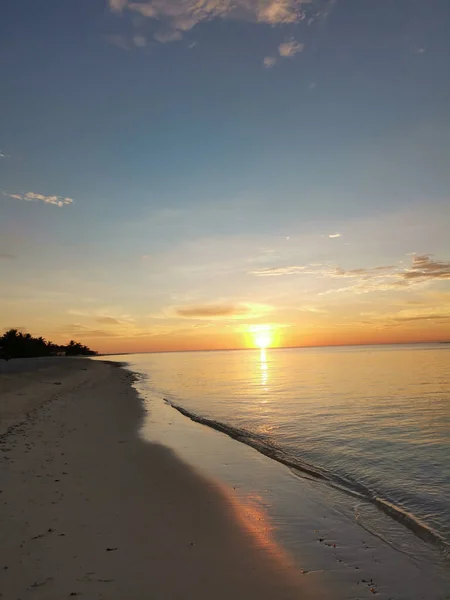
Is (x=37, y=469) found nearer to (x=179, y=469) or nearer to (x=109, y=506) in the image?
(x=109, y=506)

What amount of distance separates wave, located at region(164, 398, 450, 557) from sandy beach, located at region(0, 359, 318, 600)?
391 cm

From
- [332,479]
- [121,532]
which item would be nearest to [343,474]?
[332,479]

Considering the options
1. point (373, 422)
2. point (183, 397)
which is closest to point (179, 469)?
point (373, 422)

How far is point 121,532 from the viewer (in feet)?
28.9

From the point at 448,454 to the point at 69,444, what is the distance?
52.3ft

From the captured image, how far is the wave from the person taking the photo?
32.7 ft

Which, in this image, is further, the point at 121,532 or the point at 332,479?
the point at 332,479

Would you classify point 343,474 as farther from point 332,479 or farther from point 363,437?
point 363,437

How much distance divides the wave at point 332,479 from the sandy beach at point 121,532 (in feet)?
12.8

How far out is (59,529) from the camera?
28.0 ft

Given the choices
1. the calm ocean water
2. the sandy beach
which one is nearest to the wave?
the calm ocean water

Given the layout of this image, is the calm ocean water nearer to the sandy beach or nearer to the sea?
the sea

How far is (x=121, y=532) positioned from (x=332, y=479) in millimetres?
8219

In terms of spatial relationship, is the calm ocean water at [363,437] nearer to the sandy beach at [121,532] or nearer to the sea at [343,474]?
the sea at [343,474]
